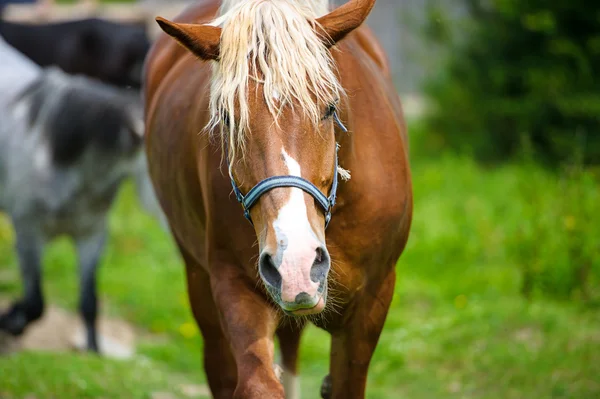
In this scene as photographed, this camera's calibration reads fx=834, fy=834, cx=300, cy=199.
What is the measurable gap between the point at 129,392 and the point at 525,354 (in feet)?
6.88

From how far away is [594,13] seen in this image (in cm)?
738

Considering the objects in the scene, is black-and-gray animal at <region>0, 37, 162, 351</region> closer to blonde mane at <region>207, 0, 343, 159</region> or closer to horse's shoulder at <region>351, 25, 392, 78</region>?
horse's shoulder at <region>351, 25, 392, 78</region>

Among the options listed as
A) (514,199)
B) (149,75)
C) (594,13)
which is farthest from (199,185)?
(594,13)

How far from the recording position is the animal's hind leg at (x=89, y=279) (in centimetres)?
575

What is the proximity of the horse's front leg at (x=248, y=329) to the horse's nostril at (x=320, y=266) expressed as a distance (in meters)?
0.51

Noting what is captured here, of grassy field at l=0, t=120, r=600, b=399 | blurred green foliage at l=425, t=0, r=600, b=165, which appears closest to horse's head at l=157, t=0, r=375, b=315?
grassy field at l=0, t=120, r=600, b=399

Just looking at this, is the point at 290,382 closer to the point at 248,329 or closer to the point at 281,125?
the point at 248,329

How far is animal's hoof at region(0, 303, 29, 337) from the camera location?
5.63 metres

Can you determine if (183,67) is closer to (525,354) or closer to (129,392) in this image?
(129,392)

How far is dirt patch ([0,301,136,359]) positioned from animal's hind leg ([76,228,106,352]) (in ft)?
0.38

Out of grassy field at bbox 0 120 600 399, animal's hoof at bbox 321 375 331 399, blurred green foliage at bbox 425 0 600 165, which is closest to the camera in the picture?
animal's hoof at bbox 321 375 331 399

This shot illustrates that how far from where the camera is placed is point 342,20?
246cm

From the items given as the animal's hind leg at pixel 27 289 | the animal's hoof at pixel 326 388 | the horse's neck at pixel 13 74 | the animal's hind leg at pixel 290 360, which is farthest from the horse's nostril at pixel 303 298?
the horse's neck at pixel 13 74

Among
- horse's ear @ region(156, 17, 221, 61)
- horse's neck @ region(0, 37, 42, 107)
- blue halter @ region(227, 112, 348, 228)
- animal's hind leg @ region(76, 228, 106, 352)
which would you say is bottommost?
blue halter @ region(227, 112, 348, 228)
